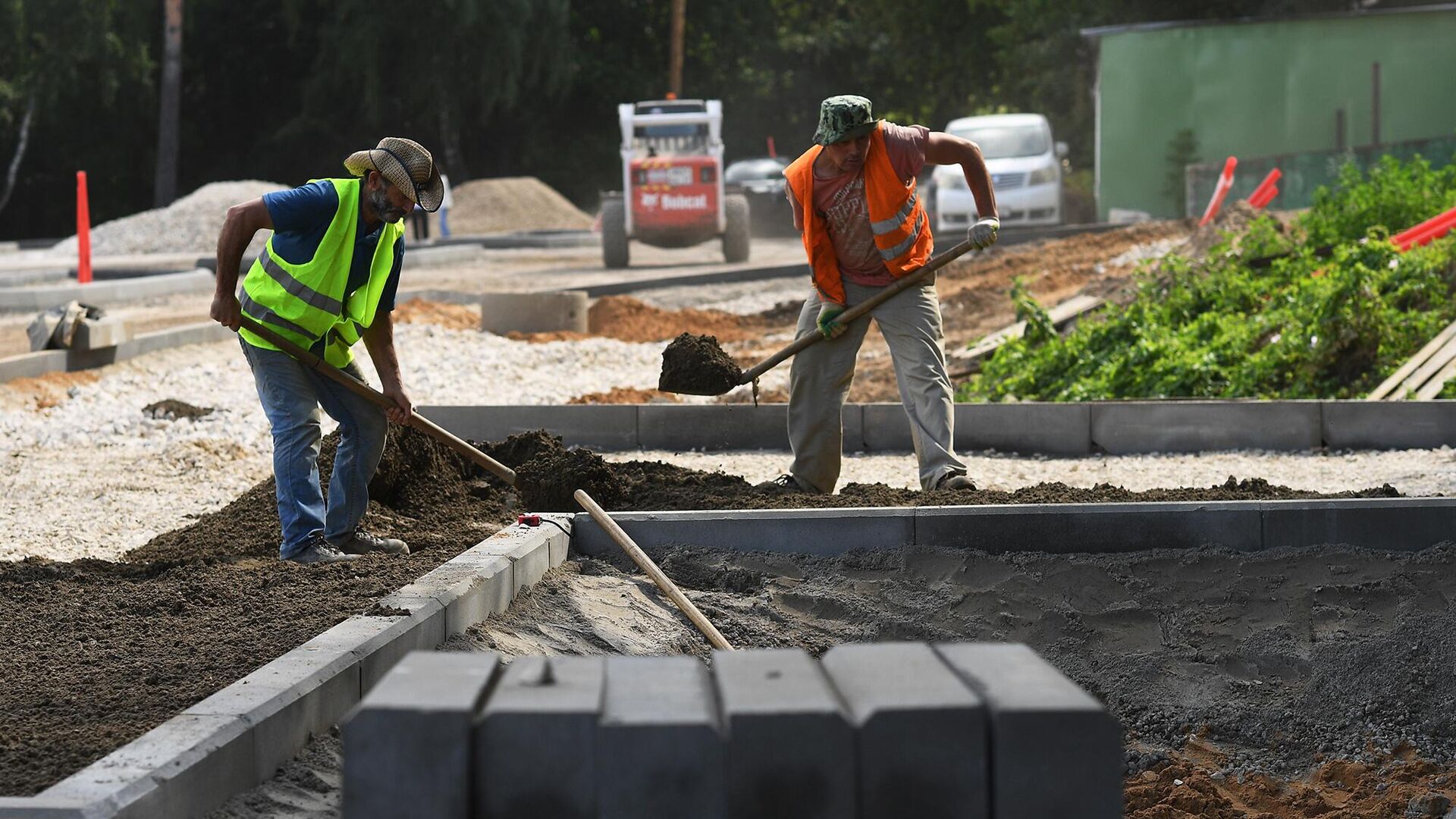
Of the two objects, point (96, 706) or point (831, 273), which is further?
point (831, 273)

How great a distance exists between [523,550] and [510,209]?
103 feet

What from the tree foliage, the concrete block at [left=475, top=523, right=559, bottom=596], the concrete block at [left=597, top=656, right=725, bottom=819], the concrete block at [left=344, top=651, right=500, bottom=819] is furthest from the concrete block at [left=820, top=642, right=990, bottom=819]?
the tree foliage

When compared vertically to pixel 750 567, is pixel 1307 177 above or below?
above

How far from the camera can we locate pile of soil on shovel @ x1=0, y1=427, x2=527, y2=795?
12.2 ft

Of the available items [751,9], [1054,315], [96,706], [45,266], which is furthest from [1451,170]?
[751,9]

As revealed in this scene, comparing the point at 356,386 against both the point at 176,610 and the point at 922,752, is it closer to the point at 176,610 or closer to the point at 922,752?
the point at 176,610

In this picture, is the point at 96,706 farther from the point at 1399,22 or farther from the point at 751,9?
the point at 751,9

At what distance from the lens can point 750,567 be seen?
18.7ft

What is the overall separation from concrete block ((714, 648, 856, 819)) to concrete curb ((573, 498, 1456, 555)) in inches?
137

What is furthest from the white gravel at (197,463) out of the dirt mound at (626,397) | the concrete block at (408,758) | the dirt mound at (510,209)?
the dirt mound at (510,209)

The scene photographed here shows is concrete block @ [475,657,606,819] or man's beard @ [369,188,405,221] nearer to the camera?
concrete block @ [475,657,606,819]

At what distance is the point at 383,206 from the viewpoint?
19.5 ft

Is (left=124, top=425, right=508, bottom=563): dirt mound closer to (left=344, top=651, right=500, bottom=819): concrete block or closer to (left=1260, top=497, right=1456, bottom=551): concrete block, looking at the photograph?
(left=1260, top=497, right=1456, bottom=551): concrete block

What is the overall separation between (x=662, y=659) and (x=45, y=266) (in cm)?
2172
